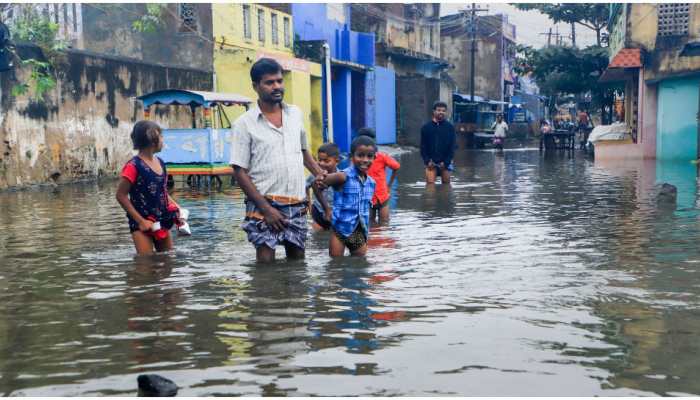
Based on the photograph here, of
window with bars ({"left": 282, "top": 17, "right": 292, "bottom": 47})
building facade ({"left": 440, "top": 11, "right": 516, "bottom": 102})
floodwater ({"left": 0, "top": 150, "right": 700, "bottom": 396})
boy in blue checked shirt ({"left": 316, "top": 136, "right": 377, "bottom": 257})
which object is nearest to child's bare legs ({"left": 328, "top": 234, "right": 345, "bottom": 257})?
boy in blue checked shirt ({"left": 316, "top": 136, "right": 377, "bottom": 257})

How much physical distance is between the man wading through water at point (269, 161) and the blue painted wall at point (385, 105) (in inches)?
1352

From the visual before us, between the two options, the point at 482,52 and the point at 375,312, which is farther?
the point at 482,52

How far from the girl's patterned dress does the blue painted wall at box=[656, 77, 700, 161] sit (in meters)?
20.9

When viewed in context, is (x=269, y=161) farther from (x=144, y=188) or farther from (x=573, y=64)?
(x=573, y=64)

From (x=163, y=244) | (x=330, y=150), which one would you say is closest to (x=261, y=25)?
(x=330, y=150)

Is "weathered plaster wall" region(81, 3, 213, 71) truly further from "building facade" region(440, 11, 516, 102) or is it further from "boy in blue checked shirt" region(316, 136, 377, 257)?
"building facade" region(440, 11, 516, 102)

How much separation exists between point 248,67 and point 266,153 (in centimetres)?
2174

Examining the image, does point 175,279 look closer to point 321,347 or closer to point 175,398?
point 321,347

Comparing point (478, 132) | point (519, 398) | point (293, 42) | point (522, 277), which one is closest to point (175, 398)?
point (519, 398)

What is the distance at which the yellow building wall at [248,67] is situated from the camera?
27484 mm

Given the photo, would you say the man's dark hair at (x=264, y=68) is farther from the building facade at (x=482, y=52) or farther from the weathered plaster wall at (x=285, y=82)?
the building facade at (x=482, y=52)

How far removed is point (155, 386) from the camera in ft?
12.1

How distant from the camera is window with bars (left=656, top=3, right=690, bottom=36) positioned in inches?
979

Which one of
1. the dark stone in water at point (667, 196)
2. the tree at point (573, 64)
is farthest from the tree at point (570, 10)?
the dark stone in water at point (667, 196)
